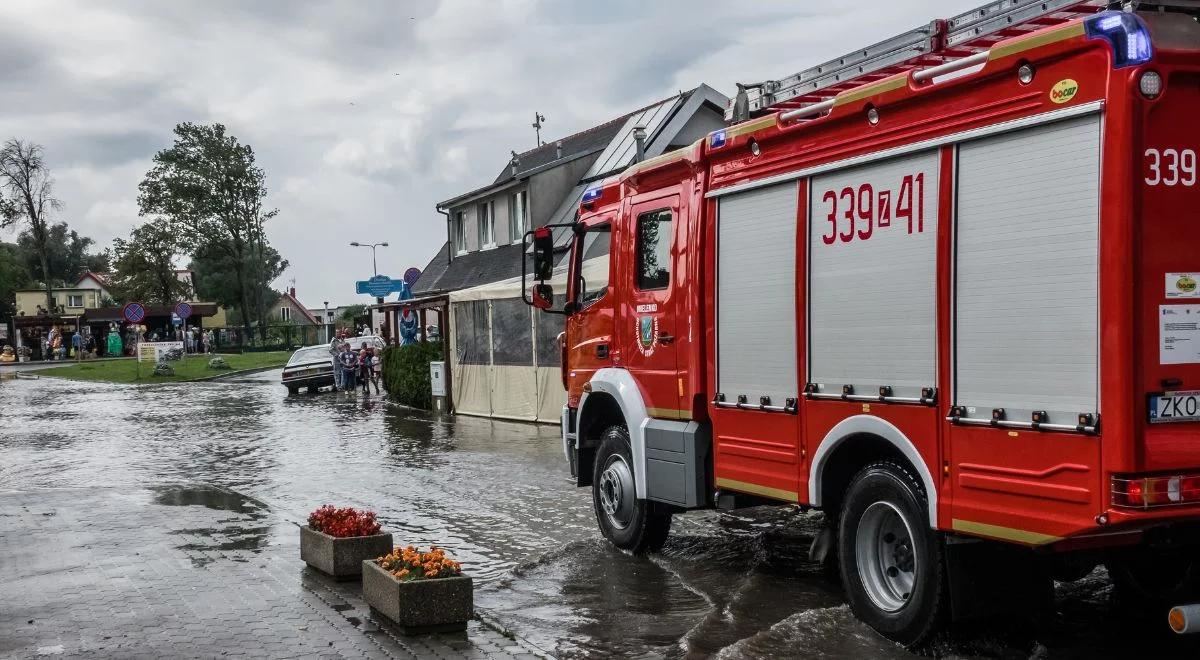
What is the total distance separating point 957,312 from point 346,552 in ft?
15.5

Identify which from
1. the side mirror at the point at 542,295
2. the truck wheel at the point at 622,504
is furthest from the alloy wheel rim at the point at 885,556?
the side mirror at the point at 542,295

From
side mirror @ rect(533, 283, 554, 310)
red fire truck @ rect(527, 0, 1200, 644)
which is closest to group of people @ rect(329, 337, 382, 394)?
side mirror @ rect(533, 283, 554, 310)

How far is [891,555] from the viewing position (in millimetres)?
6805

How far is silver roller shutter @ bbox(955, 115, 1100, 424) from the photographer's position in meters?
5.46

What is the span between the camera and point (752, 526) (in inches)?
426

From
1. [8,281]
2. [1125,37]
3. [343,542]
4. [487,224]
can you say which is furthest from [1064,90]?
[8,281]

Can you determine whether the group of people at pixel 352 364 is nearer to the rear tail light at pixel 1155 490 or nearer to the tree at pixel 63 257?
the rear tail light at pixel 1155 490

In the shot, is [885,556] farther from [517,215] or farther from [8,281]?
[8,281]

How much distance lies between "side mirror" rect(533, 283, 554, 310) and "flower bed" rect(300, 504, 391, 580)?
101 inches

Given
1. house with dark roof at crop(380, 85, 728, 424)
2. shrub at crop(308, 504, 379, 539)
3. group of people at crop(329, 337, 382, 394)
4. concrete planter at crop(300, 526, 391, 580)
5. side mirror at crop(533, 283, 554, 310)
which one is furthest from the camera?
group of people at crop(329, 337, 382, 394)

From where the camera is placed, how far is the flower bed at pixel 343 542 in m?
8.68

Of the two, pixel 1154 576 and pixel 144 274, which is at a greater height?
pixel 144 274

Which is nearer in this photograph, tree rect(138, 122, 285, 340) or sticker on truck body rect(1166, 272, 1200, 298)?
sticker on truck body rect(1166, 272, 1200, 298)

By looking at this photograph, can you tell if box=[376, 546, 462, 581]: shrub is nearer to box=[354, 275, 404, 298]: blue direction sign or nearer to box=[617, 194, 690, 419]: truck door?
box=[617, 194, 690, 419]: truck door
